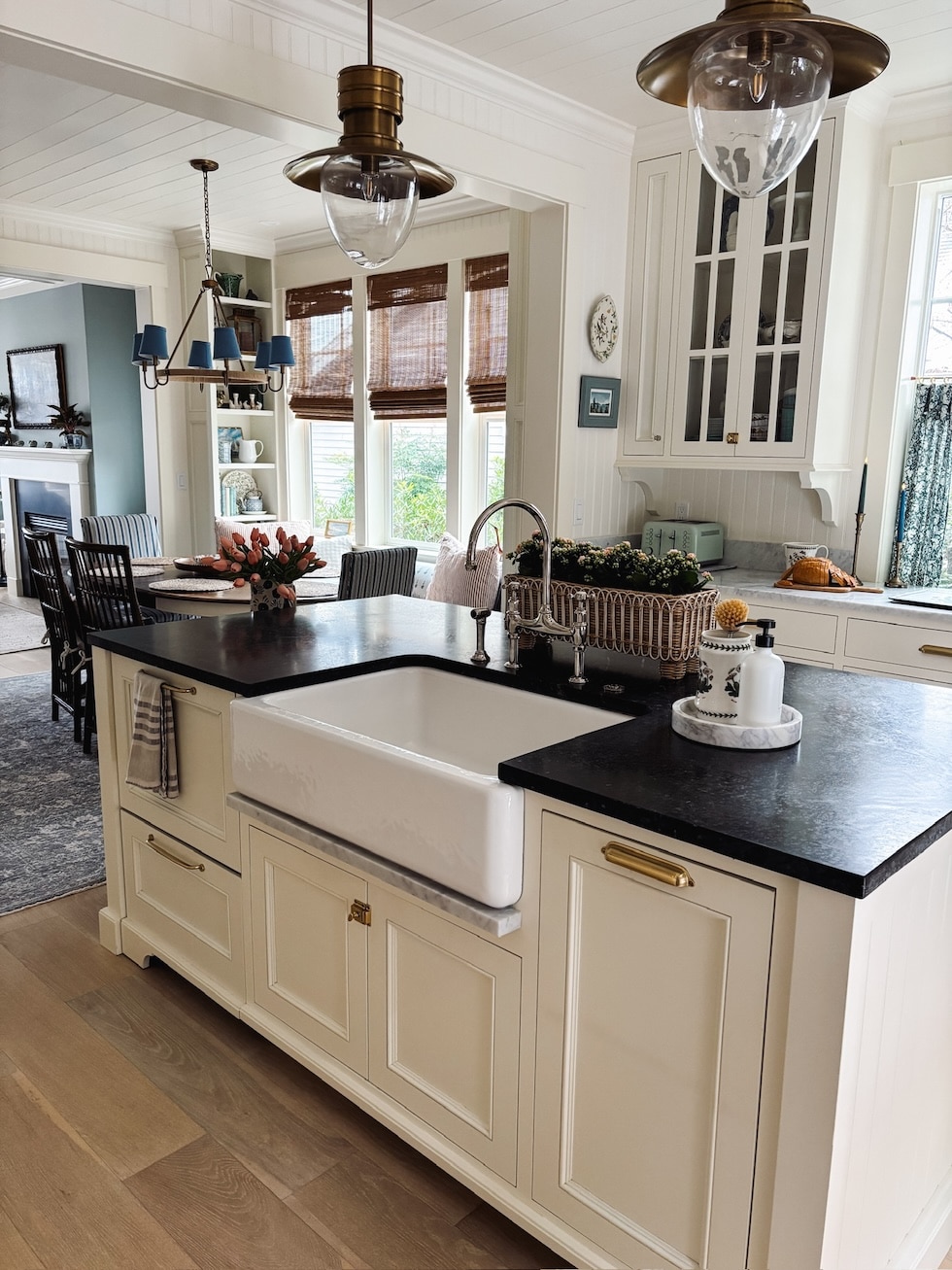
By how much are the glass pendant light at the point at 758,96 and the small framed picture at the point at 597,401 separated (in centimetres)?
271

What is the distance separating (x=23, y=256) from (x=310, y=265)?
1793 mm

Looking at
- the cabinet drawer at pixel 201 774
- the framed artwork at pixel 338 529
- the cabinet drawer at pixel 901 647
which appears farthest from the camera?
the framed artwork at pixel 338 529

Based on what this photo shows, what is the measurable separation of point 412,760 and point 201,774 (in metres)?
0.87

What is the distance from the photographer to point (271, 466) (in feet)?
23.2

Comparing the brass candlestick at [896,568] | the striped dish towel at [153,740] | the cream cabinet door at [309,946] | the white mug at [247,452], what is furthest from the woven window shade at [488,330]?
the cream cabinet door at [309,946]

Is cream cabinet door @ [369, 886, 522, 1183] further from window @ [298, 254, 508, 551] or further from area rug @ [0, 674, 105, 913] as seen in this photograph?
window @ [298, 254, 508, 551]

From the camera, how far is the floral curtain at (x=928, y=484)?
3.89 meters

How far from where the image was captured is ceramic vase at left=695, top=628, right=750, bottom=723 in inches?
64.3

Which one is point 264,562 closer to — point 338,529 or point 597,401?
point 597,401

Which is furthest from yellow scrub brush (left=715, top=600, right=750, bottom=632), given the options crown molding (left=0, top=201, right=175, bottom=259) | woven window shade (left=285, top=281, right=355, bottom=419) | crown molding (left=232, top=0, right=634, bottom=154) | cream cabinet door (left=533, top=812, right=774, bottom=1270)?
crown molding (left=0, top=201, right=175, bottom=259)

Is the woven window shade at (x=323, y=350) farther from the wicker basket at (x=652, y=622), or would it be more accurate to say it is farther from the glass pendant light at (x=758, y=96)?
the glass pendant light at (x=758, y=96)

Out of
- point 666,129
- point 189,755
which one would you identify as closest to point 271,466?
point 666,129

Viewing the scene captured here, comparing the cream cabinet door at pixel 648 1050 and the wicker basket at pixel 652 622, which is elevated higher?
the wicker basket at pixel 652 622

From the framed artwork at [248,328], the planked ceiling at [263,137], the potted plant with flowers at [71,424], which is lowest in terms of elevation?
the potted plant with flowers at [71,424]
